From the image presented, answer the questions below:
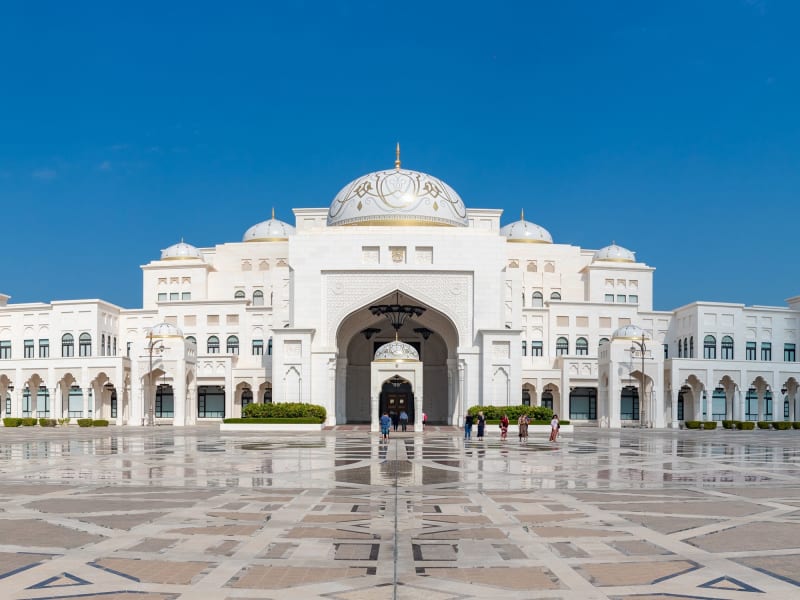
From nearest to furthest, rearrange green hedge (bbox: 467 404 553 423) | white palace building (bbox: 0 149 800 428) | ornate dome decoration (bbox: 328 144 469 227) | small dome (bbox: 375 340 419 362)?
green hedge (bbox: 467 404 553 423), small dome (bbox: 375 340 419 362), white palace building (bbox: 0 149 800 428), ornate dome decoration (bbox: 328 144 469 227)

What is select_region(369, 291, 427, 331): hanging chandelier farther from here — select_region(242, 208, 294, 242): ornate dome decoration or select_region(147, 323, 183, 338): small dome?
select_region(242, 208, 294, 242): ornate dome decoration

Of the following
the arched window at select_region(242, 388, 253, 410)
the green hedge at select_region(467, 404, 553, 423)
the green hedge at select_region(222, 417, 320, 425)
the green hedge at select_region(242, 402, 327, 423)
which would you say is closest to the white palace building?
the arched window at select_region(242, 388, 253, 410)

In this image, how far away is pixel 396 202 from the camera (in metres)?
46.7

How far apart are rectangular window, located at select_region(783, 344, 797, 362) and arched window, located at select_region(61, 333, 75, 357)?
49822 millimetres

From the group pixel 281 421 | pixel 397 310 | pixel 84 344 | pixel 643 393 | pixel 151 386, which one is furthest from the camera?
pixel 84 344

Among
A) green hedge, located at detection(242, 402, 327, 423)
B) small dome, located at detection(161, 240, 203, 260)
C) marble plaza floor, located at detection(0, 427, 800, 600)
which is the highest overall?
small dome, located at detection(161, 240, 203, 260)

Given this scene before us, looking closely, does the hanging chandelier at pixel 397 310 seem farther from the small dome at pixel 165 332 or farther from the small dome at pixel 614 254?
the small dome at pixel 614 254

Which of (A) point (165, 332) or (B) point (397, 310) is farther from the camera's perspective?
(A) point (165, 332)

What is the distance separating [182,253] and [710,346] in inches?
1518

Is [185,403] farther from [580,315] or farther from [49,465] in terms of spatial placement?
[49,465]

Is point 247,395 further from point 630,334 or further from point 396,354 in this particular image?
point 630,334

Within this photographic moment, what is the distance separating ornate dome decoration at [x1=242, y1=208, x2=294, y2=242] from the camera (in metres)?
65.1

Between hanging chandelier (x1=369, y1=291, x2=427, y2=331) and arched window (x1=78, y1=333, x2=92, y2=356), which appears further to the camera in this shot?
arched window (x1=78, y1=333, x2=92, y2=356)

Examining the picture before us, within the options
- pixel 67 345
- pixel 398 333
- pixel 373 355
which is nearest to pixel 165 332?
pixel 67 345
